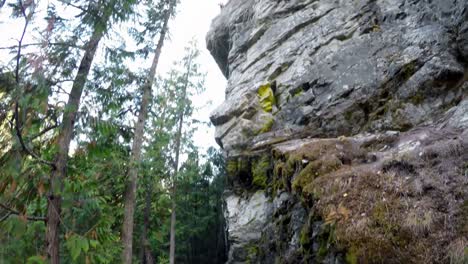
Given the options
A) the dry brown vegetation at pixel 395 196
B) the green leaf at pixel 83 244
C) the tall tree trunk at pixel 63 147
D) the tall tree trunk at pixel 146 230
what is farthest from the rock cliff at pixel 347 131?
the tall tree trunk at pixel 146 230

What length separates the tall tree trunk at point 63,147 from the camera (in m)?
5.06

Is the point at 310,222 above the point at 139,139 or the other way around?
the other way around

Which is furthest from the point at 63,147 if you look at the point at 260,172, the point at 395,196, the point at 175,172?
the point at 175,172

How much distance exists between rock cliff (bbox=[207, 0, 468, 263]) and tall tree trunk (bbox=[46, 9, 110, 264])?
298 cm

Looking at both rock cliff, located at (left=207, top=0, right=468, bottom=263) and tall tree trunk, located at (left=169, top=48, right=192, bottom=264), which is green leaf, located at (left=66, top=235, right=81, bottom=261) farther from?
tall tree trunk, located at (left=169, top=48, right=192, bottom=264)

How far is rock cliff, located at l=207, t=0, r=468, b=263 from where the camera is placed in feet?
13.5

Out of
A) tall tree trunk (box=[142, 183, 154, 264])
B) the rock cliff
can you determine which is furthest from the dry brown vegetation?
tall tree trunk (box=[142, 183, 154, 264])

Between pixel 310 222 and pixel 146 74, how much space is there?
21.5ft

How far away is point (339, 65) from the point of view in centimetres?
936

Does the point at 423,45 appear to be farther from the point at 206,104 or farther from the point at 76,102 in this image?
the point at 206,104

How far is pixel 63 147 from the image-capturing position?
17.8ft

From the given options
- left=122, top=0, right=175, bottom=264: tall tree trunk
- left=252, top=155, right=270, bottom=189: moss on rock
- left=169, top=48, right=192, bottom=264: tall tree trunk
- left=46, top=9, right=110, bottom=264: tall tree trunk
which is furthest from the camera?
left=169, top=48, right=192, bottom=264: tall tree trunk

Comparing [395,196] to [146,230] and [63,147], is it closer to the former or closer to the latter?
[63,147]

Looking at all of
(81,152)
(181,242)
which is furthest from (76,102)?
(181,242)
